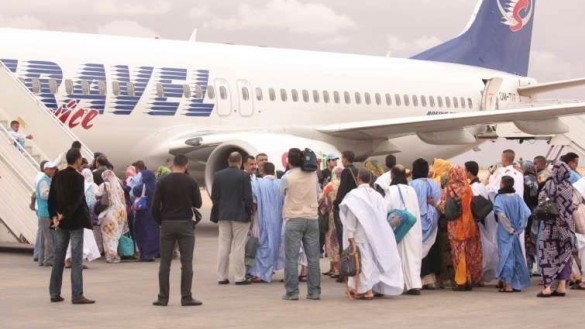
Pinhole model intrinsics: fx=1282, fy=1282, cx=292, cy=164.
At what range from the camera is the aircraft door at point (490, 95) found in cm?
3044

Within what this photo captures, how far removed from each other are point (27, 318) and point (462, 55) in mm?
22447

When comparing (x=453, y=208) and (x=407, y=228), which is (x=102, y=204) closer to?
(x=407, y=228)

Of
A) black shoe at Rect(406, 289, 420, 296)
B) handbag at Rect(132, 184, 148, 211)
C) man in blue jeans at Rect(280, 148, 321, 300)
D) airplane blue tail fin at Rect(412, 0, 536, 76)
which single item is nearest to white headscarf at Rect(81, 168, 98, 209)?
handbag at Rect(132, 184, 148, 211)

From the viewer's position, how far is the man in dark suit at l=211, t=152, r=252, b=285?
13898 millimetres

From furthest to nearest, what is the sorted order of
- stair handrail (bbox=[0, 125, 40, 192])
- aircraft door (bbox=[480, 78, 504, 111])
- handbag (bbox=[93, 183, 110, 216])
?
1. aircraft door (bbox=[480, 78, 504, 111])
2. stair handrail (bbox=[0, 125, 40, 192])
3. handbag (bbox=[93, 183, 110, 216])

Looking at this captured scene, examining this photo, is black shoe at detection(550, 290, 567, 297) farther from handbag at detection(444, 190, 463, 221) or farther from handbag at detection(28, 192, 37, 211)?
handbag at detection(28, 192, 37, 211)

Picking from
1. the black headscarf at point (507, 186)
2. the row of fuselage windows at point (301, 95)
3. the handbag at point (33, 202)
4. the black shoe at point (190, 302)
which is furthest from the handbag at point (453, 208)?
the row of fuselage windows at point (301, 95)

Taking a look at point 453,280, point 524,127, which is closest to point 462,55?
point 524,127

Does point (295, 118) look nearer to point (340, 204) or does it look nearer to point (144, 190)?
point (144, 190)

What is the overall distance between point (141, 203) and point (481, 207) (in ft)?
16.7

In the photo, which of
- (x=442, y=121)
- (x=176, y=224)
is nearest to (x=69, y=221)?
(x=176, y=224)

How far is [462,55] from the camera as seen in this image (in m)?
32.0

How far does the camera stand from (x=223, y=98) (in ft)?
78.8

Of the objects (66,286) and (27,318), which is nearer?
(27,318)
